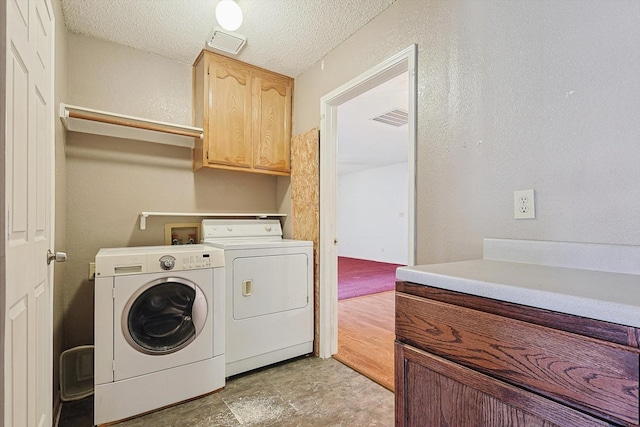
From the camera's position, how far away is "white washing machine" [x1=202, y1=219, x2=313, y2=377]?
6.91 ft

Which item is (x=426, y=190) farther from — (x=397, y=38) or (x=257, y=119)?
(x=257, y=119)

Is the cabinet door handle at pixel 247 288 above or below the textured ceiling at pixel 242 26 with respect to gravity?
A: below

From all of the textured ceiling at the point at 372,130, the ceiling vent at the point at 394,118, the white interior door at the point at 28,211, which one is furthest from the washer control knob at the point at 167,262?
the ceiling vent at the point at 394,118

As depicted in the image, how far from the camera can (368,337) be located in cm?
280

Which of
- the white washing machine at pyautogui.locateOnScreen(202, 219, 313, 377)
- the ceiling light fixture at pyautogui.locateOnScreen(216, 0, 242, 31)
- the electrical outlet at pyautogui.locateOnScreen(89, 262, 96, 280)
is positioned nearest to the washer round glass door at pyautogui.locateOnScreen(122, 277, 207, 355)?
the white washing machine at pyautogui.locateOnScreen(202, 219, 313, 377)

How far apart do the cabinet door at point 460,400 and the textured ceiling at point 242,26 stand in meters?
1.95

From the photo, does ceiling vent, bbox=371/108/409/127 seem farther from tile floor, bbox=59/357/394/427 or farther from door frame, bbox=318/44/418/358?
tile floor, bbox=59/357/394/427

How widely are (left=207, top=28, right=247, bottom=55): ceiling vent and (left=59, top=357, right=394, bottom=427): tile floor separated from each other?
2.38m

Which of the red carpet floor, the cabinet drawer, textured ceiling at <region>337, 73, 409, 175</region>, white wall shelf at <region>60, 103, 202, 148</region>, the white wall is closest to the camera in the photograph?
the cabinet drawer

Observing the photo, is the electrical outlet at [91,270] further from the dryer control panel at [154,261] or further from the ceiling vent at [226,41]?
the ceiling vent at [226,41]

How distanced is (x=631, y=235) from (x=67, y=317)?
3.01 m

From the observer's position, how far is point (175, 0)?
1.81 m

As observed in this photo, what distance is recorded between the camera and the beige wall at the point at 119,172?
2.14 m

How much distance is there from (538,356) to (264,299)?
181cm
